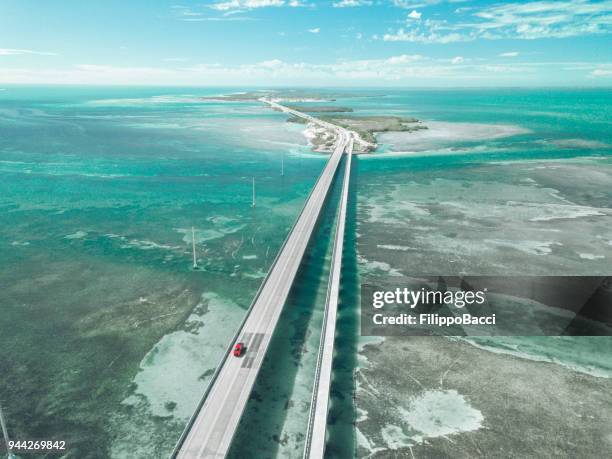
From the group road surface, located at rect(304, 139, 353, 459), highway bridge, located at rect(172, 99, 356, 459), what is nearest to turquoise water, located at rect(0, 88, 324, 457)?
highway bridge, located at rect(172, 99, 356, 459)

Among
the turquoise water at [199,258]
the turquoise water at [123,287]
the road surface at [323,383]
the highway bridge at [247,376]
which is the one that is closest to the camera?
the highway bridge at [247,376]

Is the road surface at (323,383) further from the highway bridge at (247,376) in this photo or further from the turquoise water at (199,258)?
the turquoise water at (199,258)

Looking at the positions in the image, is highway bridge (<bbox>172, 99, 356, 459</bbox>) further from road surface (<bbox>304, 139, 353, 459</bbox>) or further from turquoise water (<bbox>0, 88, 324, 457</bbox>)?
turquoise water (<bbox>0, 88, 324, 457</bbox>)

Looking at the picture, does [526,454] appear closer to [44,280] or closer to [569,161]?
[44,280]

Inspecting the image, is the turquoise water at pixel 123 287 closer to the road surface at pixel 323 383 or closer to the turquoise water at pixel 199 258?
the turquoise water at pixel 199 258

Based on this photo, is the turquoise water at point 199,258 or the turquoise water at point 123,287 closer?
the turquoise water at point 123,287

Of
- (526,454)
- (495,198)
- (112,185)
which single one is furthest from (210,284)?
(495,198)

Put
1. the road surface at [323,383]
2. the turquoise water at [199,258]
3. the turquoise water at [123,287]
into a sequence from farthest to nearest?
the turquoise water at [199,258] < the turquoise water at [123,287] < the road surface at [323,383]

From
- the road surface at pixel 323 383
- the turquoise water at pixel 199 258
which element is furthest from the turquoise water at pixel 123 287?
the road surface at pixel 323 383
